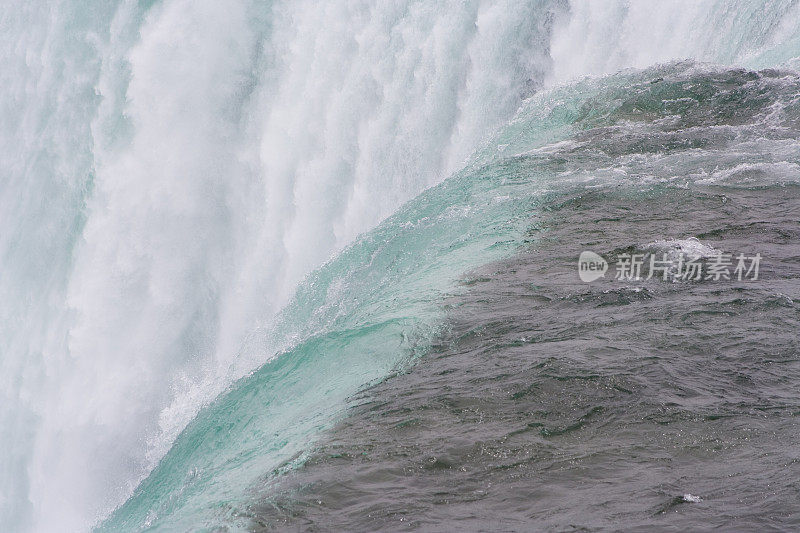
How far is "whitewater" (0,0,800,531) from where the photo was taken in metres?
10.9

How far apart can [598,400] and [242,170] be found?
1072cm

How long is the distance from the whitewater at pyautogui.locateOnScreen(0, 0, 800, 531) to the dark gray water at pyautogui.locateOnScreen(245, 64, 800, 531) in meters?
1.07

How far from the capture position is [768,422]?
17.8 feet

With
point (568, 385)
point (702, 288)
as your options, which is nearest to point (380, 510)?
point (568, 385)

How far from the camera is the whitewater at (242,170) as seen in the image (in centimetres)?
1091

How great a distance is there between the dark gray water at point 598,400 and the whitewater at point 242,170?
3.50 feet

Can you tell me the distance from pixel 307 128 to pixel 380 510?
11763mm
